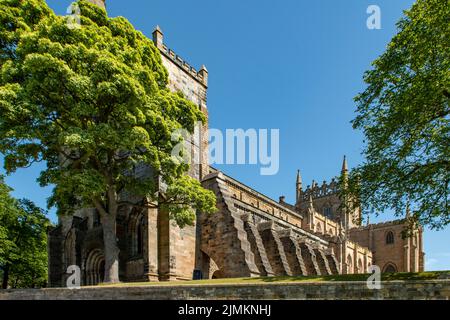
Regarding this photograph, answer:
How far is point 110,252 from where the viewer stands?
18.1m

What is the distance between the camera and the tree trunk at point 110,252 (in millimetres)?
17625

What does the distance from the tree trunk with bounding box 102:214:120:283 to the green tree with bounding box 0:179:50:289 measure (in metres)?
15.7

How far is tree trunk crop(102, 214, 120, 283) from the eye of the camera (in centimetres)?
1762

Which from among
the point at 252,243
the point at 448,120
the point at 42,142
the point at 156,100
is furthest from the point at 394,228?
the point at 42,142

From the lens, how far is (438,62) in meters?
14.1

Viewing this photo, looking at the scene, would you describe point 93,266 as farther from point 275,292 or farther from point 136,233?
point 275,292

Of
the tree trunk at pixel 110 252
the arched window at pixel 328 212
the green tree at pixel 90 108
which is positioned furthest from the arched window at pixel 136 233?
the arched window at pixel 328 212

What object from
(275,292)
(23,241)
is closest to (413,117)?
(275,292)

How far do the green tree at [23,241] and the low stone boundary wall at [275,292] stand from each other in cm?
1976

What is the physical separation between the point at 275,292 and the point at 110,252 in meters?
10.9

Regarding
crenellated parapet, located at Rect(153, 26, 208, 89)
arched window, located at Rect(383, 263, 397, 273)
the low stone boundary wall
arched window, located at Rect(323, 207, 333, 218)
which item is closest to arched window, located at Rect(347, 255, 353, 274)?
arched window, located at Rect(383, 263, 397, 273)

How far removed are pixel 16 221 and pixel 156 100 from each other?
21456 millimetres

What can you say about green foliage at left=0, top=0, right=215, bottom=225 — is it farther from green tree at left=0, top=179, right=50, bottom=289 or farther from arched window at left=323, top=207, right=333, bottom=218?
arched window at left=323, top=207, right=333, bottom=218

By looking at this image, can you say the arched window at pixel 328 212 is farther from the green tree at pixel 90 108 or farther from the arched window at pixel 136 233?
the green tree at pixel 90 108
